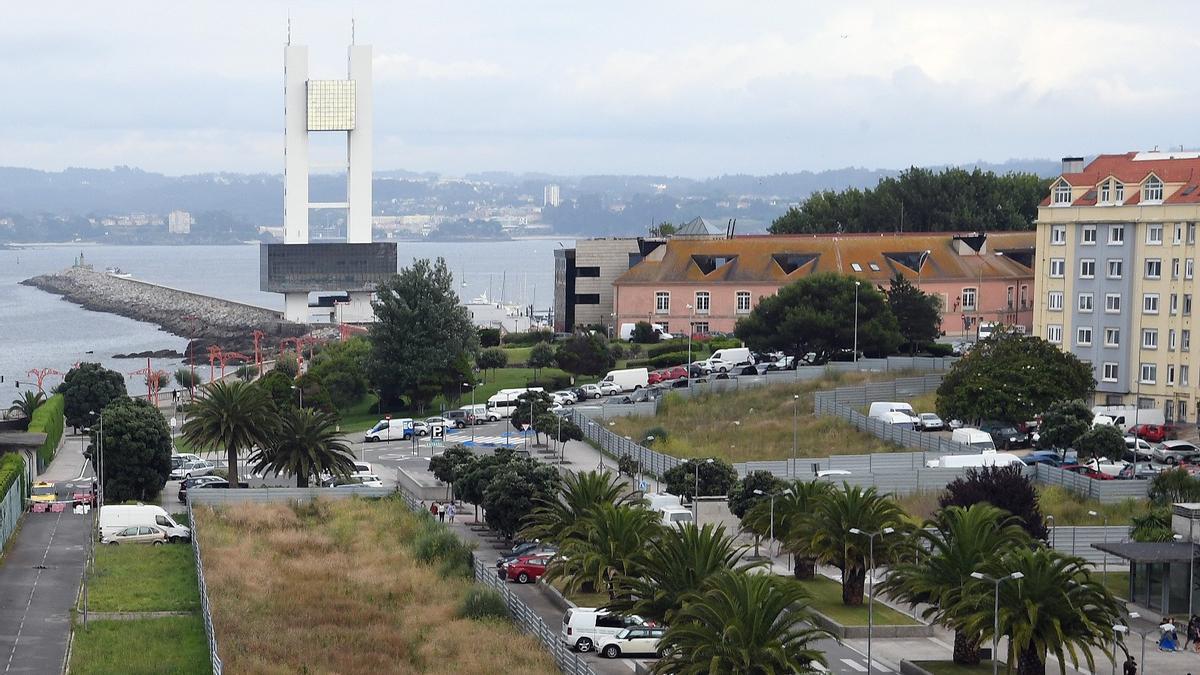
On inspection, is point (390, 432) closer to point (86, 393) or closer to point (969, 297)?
point (86, 393)

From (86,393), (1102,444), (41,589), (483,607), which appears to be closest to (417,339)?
(86,393)

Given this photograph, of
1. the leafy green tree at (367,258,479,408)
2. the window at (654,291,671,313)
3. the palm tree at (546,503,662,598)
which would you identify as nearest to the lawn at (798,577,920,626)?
the palm tree at (546,503,662,598)

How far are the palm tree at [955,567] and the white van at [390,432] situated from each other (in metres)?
35.8

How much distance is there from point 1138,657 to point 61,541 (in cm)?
2651

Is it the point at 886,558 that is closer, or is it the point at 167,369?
the point at 886,558

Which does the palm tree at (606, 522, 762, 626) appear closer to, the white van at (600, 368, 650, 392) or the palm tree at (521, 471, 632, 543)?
the palm tree at (521, 471, 632, 543)

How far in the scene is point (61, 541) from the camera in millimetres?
45969

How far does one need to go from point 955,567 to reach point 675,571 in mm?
4859

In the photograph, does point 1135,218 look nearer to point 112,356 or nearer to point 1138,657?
point 1138,657

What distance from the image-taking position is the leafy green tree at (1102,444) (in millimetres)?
50500

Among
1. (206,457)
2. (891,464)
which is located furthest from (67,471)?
(891,464)

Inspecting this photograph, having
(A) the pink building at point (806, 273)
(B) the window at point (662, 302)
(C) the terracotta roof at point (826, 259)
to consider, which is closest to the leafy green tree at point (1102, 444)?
(A) the pink building at point (806, 273)

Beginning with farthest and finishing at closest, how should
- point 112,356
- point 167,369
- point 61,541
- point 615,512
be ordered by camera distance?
point 112,356
point 167,369
point 61,541
point 615,512

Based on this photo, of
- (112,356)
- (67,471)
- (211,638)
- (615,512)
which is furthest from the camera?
(112,356)
